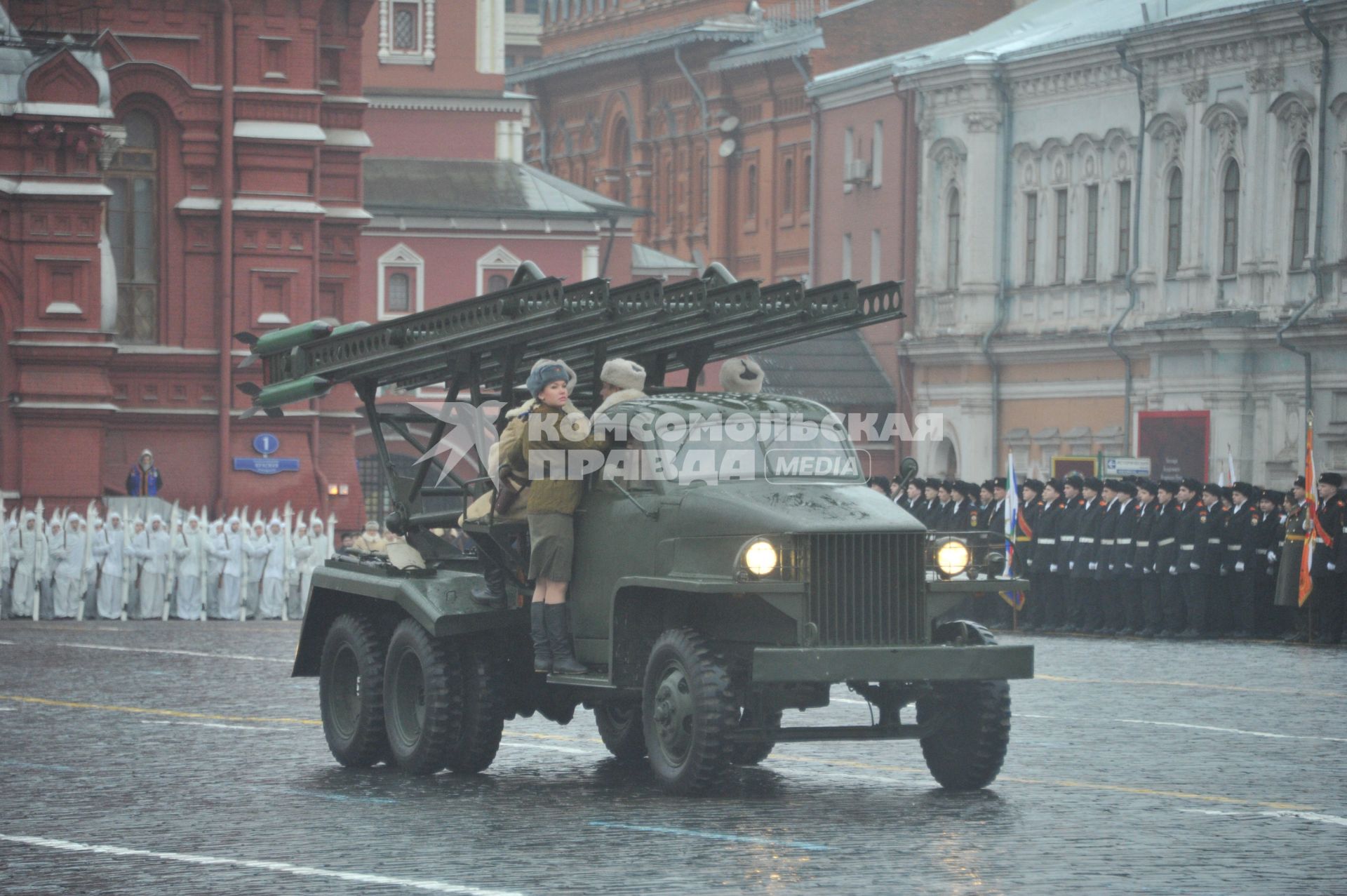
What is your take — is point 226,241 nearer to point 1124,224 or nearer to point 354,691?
point 1124,224

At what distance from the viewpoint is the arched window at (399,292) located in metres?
62.4

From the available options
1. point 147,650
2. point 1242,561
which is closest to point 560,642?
point 147,650

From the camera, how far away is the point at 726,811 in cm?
1375

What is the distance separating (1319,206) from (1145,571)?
14.1m

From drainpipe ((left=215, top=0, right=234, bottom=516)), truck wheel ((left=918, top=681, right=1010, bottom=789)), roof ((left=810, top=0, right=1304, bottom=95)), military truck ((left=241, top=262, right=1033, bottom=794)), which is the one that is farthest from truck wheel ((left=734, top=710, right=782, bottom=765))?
roof ((left=810, top=0, right=1304, bottom=95))

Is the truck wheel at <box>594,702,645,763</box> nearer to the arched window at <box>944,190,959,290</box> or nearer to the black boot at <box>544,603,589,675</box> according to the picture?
the black boot at <box>544,603,589,675</box>

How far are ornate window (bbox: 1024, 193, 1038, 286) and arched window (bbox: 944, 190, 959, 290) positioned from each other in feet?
6.62

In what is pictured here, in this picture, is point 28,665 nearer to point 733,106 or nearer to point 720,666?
point 720,666

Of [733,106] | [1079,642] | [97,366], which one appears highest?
[733,106]

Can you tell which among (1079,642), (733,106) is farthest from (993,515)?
(733,106)

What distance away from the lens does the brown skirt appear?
1524 centimetres

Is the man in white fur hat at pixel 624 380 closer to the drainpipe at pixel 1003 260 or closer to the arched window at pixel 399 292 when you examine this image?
the drainpipe at pixel 1003 260

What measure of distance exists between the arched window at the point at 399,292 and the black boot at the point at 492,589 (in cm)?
4678

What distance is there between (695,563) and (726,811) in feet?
4.69
